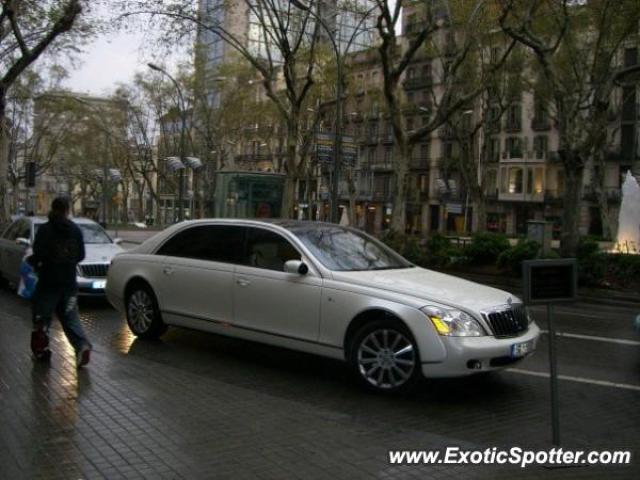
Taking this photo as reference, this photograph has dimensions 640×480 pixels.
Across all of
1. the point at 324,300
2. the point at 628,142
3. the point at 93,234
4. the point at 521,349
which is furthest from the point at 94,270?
the point at 628,142

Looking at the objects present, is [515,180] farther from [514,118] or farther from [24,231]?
[24,231]

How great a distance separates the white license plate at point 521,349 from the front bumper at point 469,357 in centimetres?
6

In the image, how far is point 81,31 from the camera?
2084cm

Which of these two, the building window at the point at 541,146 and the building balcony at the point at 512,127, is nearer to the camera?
the building window at the point at 541,146

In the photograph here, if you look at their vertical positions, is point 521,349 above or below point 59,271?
below

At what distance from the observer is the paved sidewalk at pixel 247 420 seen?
14.8ft

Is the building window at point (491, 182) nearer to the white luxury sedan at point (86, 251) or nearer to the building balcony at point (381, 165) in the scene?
the building balcony at point (381, 165)

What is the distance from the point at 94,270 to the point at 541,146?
54936mm

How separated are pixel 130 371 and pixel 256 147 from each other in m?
76.9

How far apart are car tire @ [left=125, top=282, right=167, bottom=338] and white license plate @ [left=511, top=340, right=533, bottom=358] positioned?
4227 mm

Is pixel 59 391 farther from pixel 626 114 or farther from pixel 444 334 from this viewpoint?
pixel 626 114

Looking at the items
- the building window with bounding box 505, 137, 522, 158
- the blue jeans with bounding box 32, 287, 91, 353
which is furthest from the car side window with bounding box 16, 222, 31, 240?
the building window with bounding box 505, 137, 522, 158

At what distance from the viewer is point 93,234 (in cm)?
1343

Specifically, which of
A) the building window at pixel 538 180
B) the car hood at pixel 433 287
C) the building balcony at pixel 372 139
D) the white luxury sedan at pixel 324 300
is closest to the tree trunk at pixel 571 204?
the white luxury sedan at pixel 324 300
